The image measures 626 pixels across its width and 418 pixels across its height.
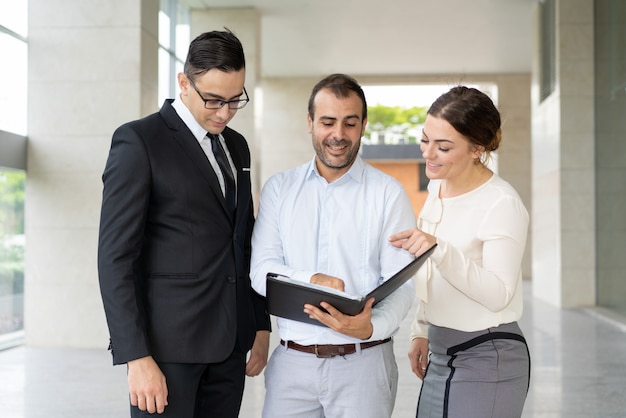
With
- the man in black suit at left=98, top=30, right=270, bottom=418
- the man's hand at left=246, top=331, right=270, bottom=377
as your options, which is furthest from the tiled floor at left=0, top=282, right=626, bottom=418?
the man in black suit at left=98, top=30, right=270, bottom=418

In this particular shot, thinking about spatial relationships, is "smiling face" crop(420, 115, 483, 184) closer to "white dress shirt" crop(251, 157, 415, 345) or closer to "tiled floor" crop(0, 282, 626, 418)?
"white dress shirt" crop(251, 157, 415, 345)

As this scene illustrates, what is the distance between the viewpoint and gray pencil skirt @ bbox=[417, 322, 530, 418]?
257 cm

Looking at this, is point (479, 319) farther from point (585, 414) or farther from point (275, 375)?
point (585, 414)

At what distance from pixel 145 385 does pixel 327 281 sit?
689mm

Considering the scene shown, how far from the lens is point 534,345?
9.19 meters

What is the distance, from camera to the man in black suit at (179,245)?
2.52 meters

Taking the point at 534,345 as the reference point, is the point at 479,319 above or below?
above

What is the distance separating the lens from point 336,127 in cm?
264

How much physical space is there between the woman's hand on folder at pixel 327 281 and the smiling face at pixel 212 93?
63 centimetres

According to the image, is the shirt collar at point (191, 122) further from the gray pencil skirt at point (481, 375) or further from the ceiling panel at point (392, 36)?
the ceiling panel at point (392, 36)

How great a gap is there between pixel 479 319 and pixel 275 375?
0.74 metres

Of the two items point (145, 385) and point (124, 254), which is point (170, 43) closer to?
point (124, 254)

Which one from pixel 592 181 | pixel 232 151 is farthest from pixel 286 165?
pixel 232 151

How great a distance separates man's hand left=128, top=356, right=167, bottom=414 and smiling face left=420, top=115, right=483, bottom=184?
1.14 metres
